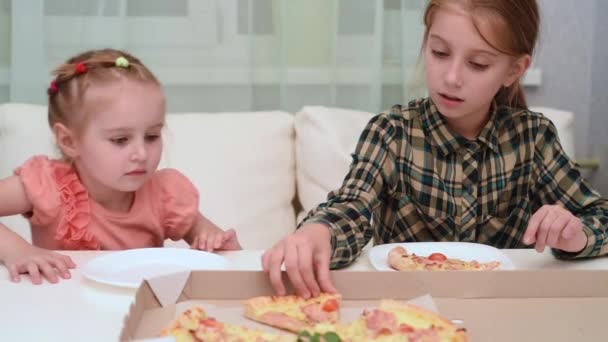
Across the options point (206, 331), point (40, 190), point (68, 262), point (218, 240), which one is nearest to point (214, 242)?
point (218, 240)

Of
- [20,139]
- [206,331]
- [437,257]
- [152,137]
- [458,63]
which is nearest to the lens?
[206,331]

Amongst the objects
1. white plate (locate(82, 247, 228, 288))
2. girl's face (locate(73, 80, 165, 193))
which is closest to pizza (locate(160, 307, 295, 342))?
white plate (locate(82, 247, 228, 288))

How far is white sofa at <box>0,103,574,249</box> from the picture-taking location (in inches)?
88.0

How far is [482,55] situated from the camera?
4.58ft

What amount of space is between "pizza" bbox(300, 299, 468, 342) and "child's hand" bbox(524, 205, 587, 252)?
0.31 meters

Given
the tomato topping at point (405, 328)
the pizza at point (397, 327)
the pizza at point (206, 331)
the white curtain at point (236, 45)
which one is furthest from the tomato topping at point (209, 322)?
the white curtain at point (236, 45)

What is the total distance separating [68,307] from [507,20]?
2.95 feet

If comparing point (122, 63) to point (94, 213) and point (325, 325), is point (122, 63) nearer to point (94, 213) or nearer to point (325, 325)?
point (94, 213)

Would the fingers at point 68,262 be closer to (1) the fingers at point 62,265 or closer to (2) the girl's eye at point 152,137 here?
(1) the fingers at point 62,265

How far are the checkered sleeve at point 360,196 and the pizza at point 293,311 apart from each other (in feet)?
0.76

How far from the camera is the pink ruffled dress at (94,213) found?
1481mm

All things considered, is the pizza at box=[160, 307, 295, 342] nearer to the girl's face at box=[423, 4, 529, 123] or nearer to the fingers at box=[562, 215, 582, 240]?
the fingers at box=[562, 215, 582, 240]

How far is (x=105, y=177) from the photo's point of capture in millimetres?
1487

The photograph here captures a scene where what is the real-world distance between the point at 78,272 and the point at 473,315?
603 millimetres
